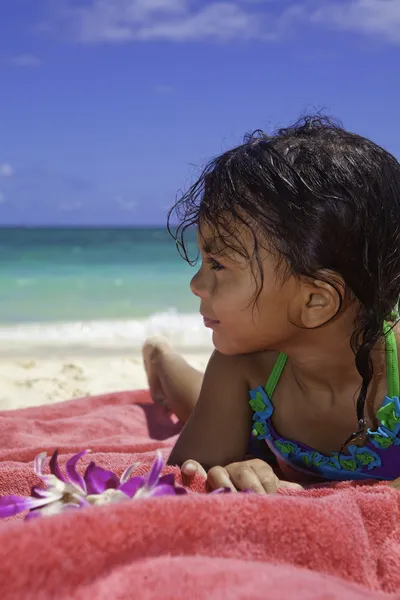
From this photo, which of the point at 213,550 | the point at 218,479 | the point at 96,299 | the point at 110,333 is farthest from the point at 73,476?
the point at 96,299

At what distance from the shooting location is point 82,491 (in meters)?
1.28

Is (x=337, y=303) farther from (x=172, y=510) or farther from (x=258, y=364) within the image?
(x=172, y=510)

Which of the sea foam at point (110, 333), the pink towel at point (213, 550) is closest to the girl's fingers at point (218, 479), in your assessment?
the pink towel at point (213, 550)

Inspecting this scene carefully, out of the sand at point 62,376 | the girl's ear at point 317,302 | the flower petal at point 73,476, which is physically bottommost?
the sand at point 62,376

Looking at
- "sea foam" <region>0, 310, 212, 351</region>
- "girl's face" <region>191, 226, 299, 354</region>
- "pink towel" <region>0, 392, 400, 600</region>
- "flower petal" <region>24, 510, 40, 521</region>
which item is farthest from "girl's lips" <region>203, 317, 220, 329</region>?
"sea foam" <region>0, 310, 212, 351</region>

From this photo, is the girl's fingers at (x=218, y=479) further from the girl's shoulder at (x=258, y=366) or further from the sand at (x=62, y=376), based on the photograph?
the sand at (x=62, y=376)

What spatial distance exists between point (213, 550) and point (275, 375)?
0.98 meters

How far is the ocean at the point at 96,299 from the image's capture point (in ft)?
20.2

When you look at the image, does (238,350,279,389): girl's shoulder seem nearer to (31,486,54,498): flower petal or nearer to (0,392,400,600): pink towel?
(0,392,400,600): pink towel

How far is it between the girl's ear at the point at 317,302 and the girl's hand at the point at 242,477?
371 mm

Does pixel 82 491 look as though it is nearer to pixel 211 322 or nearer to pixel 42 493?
pixel 42 493

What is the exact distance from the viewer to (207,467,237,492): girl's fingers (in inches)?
67.1

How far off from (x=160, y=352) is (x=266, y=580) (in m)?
2.06

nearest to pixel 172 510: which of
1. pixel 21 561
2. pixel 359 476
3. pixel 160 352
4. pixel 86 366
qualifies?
pixel 21 561
